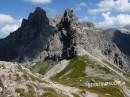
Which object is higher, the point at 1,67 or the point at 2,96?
the point at 1,67

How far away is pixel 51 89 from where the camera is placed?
368 ft

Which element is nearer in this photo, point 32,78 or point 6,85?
point 6,85

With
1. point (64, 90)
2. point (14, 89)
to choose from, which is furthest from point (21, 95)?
point (64, 90)

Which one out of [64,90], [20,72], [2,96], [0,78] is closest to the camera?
[2,96]

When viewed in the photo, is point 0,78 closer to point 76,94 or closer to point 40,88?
point 40,88

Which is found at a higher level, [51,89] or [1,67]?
[1,67]

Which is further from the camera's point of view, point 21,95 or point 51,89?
point 51,89

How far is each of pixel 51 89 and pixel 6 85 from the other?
15360 millimetres

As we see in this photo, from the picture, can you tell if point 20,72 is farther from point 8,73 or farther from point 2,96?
point 2,96

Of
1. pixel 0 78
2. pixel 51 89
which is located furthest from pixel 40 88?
pixel 0 78

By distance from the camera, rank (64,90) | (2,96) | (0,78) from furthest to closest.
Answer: (64,90) → (0,78) → (2,96)

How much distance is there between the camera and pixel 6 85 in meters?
Answer: 103

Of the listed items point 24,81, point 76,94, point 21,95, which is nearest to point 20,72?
point 24,81

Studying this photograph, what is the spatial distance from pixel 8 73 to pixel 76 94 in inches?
965
